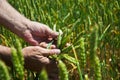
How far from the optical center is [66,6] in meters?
2.06

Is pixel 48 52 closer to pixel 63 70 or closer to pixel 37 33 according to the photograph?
pixel 37 33

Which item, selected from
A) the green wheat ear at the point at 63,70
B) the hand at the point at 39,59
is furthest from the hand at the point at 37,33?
the green wheat ear at the point at 63,70

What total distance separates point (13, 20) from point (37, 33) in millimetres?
116

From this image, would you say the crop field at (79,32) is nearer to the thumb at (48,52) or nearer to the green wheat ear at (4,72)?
the thumb at (48,52)

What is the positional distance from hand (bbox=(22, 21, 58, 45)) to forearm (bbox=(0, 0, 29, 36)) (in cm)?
3

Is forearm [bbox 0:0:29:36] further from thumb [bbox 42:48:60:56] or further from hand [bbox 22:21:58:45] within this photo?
thumb [bbox 42:48:60:56]

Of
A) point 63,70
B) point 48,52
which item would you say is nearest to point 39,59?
point 48,52

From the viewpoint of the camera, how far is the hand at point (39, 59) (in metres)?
1.23

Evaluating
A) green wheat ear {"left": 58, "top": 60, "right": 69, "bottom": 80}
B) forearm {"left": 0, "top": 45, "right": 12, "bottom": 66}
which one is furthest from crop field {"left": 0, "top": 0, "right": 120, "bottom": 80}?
green wheat ear {"left": 58, "top": 60, "right": 69, "bottom": 80}

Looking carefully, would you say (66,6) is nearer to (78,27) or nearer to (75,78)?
(78,27)

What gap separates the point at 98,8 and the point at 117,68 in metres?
0.46

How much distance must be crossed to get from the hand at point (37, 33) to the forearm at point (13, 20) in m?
0.03

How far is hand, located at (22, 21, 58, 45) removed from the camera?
1.46 metres

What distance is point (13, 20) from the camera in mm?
1527
